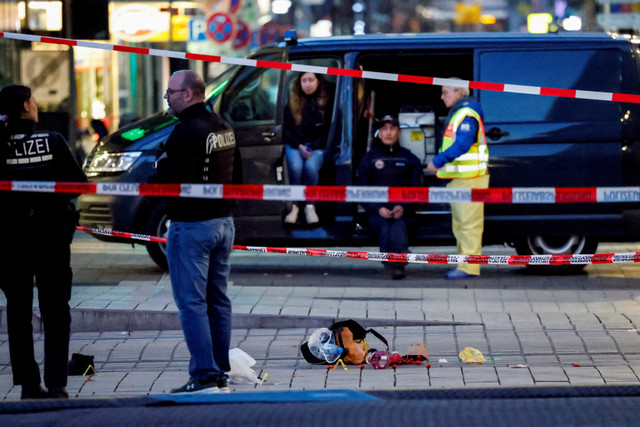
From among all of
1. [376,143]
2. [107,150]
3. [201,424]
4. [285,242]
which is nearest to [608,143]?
[376,143]

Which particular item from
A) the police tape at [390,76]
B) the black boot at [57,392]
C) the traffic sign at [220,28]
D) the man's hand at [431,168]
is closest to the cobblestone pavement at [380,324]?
the black boot at [57,392]

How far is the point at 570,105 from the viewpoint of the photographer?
33.6ft

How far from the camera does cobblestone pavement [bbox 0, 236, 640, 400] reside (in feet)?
21.4

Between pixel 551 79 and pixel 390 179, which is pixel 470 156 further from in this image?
pixel 551 79

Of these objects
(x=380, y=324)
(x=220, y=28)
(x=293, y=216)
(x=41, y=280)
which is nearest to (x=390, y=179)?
(x=293, y=216)

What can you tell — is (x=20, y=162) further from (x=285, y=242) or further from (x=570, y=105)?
(x=570, y=105)

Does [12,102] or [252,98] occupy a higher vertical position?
[12,102]

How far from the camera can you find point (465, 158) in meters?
10.0

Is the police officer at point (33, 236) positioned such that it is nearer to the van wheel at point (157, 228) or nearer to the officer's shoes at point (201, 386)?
the officer's shoes at point (201, 386)

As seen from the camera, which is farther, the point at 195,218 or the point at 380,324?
the point at 380,324

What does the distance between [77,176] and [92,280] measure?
4481 mm

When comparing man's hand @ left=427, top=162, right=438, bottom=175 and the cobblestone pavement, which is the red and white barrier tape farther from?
man's hand @ left=427, top=162, right=438, bottom=175

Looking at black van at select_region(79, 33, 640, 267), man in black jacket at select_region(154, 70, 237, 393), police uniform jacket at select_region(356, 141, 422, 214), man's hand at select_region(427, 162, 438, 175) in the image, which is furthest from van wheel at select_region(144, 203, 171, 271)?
man in black jacket at select_region(154, 70, 237, 393)

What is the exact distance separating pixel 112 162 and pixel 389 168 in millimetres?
2351
